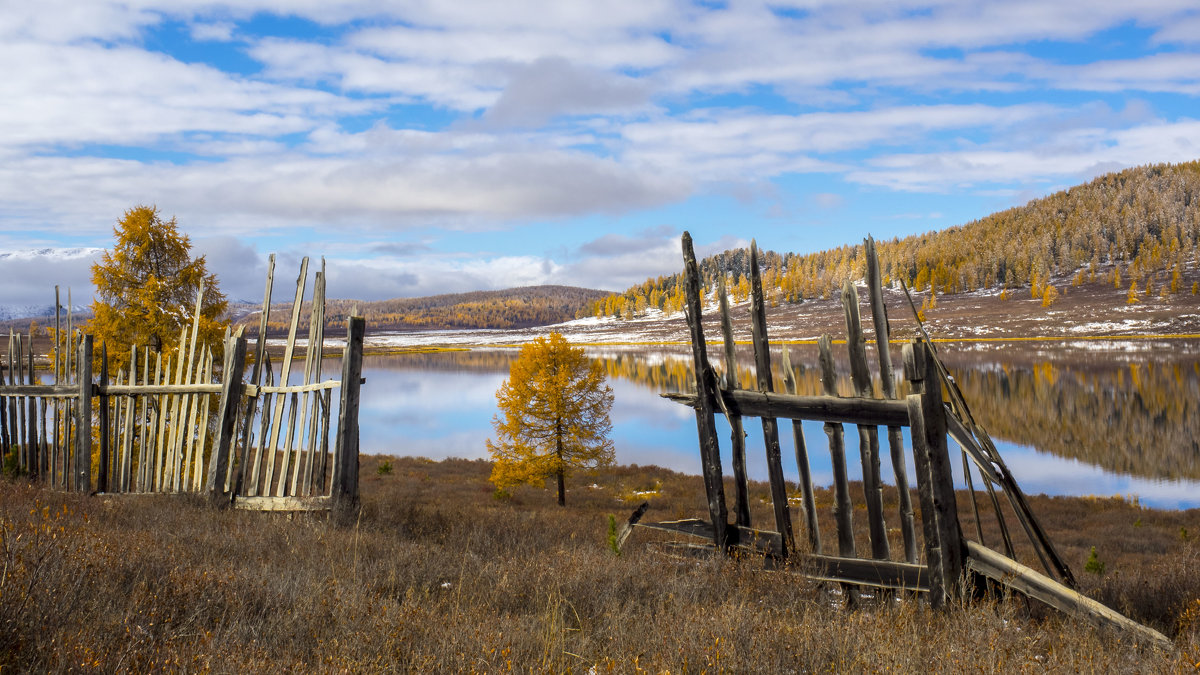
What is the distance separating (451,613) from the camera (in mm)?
4164

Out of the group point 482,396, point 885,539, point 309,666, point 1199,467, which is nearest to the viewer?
point 309,666

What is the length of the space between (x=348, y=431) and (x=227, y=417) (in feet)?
5.76

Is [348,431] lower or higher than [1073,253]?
lower

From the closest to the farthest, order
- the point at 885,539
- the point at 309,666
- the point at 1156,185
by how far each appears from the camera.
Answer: the point at 309,666 → the point at 885,539 → the point at 1156,185

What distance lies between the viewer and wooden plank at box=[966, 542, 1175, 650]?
4.11 meters

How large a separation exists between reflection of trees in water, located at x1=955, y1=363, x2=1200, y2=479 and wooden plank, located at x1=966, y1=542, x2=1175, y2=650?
3008cm

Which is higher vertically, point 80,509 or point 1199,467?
point 80,509

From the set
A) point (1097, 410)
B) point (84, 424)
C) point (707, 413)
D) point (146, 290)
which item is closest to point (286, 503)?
point (84, 424)

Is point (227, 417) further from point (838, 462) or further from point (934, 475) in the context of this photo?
point (934, 475)

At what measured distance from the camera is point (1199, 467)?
91.8 feet

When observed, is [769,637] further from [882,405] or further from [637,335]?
[637,335]

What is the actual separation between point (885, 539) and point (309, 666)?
163 inches

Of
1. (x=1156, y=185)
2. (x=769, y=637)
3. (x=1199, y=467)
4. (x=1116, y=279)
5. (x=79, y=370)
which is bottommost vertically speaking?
(x=1199, y=467)

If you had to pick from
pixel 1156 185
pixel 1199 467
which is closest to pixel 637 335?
pixel 1199 467
